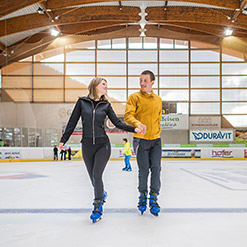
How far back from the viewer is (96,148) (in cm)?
321

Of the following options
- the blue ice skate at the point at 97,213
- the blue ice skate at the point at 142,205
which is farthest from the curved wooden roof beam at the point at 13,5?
the blue ice skate at the point at 97,213

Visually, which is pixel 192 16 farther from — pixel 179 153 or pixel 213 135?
pixel 179 153

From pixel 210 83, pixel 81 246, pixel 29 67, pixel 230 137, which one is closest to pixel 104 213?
pixel 81 246

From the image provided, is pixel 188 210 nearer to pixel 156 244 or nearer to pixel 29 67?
pixel 156 244

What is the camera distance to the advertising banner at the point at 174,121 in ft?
66.9

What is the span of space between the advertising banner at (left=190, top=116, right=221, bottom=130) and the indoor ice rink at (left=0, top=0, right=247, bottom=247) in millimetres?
77

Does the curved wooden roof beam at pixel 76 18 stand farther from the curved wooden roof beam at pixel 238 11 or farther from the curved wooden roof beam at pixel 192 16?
the curved wooden roof beam at pixel 238 11

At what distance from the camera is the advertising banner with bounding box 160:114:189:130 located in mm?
20406

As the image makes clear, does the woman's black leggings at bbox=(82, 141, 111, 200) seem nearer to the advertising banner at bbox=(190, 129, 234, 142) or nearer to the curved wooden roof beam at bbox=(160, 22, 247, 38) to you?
the advertising banner at bbox=(190, 129, 234, 142)

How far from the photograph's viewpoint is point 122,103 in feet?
73.3

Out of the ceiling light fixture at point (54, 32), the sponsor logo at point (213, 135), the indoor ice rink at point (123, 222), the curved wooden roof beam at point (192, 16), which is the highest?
the curved wooden roof beam at point (192, 16)

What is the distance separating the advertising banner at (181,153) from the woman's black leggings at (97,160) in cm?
1537

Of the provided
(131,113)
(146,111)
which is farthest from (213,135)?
(131,113)

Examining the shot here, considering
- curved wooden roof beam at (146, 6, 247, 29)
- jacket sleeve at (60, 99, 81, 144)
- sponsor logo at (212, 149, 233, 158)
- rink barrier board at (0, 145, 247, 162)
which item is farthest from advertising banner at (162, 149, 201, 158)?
jacket sleeve at (60, 99, 81, 144)
